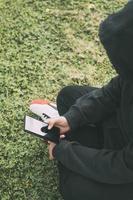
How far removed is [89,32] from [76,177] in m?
1.33

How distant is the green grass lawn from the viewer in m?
2.36

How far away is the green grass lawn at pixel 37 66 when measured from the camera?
Answer: 2.36m

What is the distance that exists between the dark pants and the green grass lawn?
234 millimetres

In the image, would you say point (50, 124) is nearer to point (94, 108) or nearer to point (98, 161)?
point (94, 108)

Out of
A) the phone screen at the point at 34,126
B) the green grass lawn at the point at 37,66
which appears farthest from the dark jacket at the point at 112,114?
the green grass lawn at the point at 37,66

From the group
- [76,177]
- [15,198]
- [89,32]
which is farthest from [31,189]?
[89,32]

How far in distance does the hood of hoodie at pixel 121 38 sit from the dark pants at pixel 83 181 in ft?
1.82

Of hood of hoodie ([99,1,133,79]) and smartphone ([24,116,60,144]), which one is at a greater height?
hood of hoodie ([99,1,133,79])

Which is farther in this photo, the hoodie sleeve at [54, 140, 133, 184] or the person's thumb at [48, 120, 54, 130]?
the person's thumb at [48, 120, 54, 130]

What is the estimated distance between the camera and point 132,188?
2.01 meters

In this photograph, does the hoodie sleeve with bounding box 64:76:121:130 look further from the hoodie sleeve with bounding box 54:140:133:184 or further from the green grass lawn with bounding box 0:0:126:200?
the green grass lawn with bounding box 0:0:126:200

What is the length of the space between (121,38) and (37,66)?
1321 millimetres

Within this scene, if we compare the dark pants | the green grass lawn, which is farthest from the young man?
the green grass lawn

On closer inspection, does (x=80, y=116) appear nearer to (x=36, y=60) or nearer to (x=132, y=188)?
(x=132, y=188)
